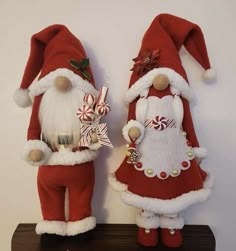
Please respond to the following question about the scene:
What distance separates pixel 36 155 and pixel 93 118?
5.9 inches

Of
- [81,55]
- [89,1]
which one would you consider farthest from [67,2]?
[81,55]

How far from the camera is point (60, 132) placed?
2.15 ft

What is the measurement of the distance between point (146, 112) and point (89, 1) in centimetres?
36

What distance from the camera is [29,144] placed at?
641mm

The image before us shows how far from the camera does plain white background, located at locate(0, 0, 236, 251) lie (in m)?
0.78

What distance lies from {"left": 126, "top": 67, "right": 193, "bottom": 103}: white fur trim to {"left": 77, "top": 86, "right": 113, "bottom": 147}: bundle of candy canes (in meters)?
0.08

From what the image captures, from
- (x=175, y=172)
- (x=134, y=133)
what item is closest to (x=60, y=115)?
(x=134, y=133)

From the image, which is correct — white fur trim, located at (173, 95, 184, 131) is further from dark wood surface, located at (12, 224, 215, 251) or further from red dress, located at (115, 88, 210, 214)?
dark wood surface, located at (12, 224, 215, 251)

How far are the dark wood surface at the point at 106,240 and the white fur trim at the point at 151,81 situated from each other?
0.37 metres

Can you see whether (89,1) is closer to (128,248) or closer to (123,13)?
(123,13)

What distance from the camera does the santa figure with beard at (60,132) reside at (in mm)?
654

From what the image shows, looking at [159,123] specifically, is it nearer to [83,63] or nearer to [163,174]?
[163,174]

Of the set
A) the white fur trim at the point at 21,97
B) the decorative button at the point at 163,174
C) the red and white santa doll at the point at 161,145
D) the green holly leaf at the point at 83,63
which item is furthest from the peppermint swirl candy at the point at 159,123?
the white fur trim at the point at 21,97

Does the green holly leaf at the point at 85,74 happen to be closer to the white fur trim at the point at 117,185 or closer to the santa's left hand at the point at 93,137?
the santa's left hand at the point at 93,137
